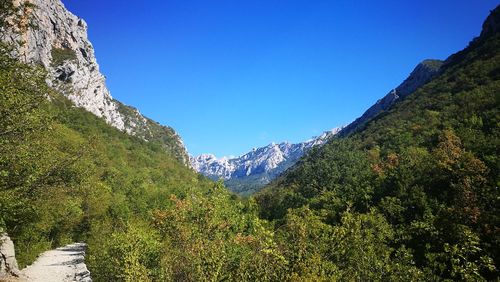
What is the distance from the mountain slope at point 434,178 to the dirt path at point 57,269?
20865 millimetres

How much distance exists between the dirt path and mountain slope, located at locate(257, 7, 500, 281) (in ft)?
A: 68.5

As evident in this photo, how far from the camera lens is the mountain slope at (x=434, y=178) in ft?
86.4

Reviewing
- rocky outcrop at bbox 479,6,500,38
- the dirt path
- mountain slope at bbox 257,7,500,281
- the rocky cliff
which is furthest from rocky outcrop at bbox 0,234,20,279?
rocky outcrop at bbox 479,6,500,38

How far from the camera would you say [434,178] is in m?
46.5

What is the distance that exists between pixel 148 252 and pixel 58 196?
8.73m

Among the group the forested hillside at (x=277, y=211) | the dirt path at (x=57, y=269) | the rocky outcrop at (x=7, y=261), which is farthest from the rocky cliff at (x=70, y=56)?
the rocky outcrop at (x=7, y=261)

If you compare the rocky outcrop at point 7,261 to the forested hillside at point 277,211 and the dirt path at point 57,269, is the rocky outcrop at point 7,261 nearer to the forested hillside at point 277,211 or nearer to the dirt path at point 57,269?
the dirt path at point 57,269

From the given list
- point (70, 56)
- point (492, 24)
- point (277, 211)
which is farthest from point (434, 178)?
point (70, 56)

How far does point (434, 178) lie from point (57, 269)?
45535 mm

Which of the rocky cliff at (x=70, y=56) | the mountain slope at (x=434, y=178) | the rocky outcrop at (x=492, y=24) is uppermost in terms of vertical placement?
the rocky cliff at (x=70, y=56)

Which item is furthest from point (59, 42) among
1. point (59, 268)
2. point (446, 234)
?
point (446, 234)

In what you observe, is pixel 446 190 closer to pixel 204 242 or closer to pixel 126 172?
pixel 204 242

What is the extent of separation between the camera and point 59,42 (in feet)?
543

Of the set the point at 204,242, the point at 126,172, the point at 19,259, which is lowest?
the point at 204,242
